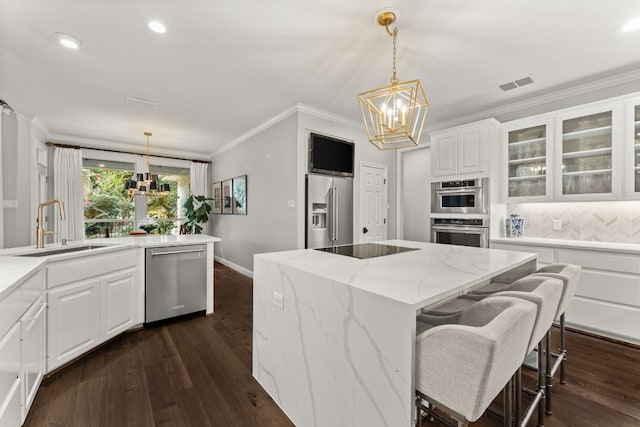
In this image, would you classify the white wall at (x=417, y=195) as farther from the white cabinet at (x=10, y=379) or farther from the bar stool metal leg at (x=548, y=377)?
the white cabinet at (x=10, y=379)

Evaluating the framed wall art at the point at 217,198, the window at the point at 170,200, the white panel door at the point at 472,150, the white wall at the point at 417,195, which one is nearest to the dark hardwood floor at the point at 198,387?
the white panel door at the point at 472,150

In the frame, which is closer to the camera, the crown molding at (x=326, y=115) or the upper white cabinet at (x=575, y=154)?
the upper white cabinet at (x=575, y=154)

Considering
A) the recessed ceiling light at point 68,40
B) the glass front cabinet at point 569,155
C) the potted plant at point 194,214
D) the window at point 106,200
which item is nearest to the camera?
the recessed ceiling light at point 68,40

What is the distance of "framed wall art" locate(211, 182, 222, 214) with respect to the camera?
21.3 feet

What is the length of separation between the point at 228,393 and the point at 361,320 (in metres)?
1.35

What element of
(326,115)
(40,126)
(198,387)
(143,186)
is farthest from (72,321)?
(40,126)

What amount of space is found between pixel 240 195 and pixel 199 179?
77.4 inches

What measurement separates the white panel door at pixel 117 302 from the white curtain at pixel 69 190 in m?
3.62

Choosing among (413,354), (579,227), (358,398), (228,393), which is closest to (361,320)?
(413,354)

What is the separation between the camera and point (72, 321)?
2.11 m

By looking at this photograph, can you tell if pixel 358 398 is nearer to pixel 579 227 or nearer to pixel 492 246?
pixel 492 246

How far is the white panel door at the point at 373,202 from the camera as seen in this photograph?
4598mm

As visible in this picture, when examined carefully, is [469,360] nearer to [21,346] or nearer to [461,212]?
[21,346]

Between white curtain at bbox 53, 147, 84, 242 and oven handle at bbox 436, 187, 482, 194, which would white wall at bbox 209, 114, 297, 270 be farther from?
white curtain at bbox 53, 147, 84, 242
